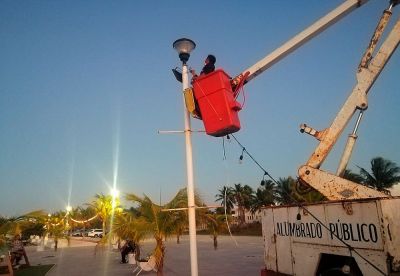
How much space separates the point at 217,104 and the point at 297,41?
1.88 metres

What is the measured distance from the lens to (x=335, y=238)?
622 centimetres

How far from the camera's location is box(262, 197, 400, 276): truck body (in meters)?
5.27

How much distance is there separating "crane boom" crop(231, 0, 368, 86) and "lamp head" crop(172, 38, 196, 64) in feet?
3.14

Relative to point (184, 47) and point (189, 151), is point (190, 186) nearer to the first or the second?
point (189, 151)

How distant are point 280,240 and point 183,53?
4920 mm

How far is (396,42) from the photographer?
6.99 m

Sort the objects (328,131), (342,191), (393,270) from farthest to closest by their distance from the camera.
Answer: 1. (328,131)
2. (342,191)
3. (393,270)

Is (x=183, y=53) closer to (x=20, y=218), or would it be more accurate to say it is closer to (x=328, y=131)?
(x=328, y=131)

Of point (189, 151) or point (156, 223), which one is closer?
point (189, 151)

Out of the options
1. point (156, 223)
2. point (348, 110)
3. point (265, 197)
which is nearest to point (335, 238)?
point (348, 110)

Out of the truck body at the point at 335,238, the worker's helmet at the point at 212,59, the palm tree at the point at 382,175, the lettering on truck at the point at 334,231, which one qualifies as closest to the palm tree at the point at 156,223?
the truck body at the point at 335,238

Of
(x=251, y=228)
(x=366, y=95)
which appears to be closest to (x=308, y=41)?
(x=366, y=95)

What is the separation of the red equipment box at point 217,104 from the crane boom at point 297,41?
0.46m

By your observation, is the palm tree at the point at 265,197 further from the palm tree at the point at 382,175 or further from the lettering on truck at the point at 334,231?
the lettering on truck at the point at 334,231
